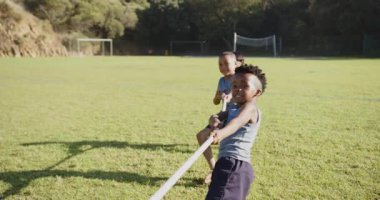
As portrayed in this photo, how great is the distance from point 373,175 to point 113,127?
15.1 ft

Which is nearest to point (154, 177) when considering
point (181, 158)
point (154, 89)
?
point (181, 158)

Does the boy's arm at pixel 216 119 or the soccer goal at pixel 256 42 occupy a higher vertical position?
the soccer goal at pixel 256 42

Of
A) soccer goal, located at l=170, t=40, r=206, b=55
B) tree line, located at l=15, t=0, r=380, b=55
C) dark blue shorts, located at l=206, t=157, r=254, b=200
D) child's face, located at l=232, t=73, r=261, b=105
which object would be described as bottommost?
dark blue shorts, located at l=206, t=157, r=254, b=200

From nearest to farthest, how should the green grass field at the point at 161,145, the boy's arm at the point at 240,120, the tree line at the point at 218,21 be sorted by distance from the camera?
the boy's arm at the point at 240,120
the green grass field at the point at 161,145
the tree line at the point at 218,21

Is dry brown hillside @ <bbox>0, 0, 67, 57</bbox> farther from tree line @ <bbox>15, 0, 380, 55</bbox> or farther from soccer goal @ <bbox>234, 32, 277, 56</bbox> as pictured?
soccer goal @ <bbox>234, 32, 277, 56</bbox>

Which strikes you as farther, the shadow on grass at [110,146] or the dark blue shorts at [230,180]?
the shadow on grass at [110,146]

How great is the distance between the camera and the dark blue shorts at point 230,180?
285 cm

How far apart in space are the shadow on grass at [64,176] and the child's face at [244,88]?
1.94m

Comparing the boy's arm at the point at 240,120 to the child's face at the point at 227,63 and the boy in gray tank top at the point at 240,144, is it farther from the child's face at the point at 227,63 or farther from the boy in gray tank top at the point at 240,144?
the child's face at the point at 227,63

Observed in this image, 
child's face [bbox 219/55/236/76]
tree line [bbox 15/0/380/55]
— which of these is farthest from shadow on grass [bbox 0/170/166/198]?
tree line [bbox 15/0/380/55]

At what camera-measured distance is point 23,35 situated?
131ft

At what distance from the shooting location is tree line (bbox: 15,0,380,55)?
143ft

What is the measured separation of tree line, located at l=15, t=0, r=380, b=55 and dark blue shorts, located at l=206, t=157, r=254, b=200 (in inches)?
1718

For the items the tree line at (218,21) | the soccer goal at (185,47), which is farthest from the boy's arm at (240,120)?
the soccer goal at (185,47)
